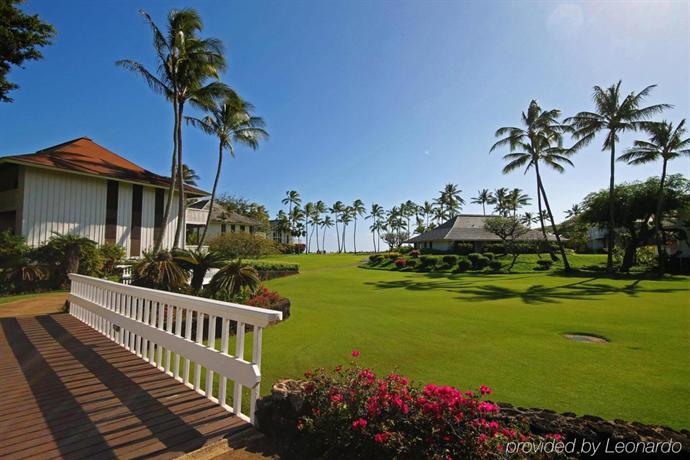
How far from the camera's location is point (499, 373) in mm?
4734

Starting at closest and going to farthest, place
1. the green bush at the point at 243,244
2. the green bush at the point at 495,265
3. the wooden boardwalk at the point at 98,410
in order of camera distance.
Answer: the wooden boardwalk at the point at 98,410 < the green bush at the point at 243,244 < the green bush at the point at 495,265

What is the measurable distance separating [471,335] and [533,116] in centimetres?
2589

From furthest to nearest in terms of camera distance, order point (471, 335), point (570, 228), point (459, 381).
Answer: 1. point (570, 228)
2. point (471, 335)
3. point (459, 381)

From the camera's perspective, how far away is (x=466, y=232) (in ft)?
147

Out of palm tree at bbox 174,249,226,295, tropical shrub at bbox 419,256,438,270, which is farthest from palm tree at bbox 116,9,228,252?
tropical shrub at bbox 419,256,438,270

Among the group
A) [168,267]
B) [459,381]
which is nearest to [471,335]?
[459,381]

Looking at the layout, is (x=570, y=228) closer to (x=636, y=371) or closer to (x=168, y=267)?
(x=636, y=371)

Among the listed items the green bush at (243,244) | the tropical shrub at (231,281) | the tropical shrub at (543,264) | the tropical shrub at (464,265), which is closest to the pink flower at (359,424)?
the tropical shrub at (231,281)

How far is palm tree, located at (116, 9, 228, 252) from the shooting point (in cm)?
1496

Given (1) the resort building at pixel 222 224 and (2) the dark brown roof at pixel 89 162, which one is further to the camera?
(1) the resort building at pixel 222 224

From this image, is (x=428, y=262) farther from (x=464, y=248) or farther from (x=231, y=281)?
(x=231, y=281)

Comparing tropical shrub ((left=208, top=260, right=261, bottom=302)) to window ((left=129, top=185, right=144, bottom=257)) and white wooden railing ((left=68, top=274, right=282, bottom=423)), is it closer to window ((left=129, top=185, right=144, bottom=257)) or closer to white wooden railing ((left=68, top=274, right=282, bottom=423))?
white wooden railing ((left=68, top=274, right=282, bottom=423))

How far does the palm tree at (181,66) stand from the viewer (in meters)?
15.0

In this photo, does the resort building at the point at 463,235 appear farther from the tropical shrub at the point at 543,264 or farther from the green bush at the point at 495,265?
the green bush at the point at 495,265
